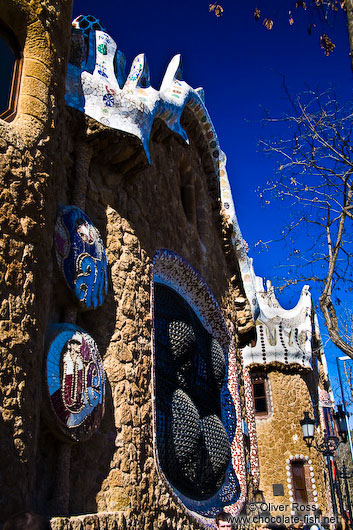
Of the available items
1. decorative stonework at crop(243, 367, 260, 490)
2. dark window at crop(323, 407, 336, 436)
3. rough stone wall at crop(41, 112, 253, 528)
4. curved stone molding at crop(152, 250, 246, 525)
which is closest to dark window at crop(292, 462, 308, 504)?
dark window at crop(323, 407, 336, 436)

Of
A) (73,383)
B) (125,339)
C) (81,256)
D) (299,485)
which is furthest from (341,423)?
(73,383)

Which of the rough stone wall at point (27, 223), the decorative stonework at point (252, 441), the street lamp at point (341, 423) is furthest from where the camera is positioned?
the street lamp at point (341, 423)

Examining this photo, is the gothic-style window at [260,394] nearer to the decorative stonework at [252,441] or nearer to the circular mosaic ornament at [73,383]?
the decorative stonework at [252,441]

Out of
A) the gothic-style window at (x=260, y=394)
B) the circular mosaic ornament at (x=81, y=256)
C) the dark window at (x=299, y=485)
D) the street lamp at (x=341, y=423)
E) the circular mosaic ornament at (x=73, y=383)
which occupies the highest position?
the gothic-style window at (x=260, y=394)

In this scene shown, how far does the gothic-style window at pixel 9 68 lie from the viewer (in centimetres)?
328

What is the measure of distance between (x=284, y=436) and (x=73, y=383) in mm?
10780

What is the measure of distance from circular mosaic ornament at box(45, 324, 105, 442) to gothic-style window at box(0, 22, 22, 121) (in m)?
1.44

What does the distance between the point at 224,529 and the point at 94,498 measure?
6.46 feet

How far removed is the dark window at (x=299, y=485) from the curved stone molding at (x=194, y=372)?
6.74 metres

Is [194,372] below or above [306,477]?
above

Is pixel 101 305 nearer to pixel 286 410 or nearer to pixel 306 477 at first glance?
pixel 286 410

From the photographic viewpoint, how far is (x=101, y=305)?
3.91 m

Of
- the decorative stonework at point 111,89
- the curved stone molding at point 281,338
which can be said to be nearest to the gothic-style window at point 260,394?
the curved stone molding at point 281,338

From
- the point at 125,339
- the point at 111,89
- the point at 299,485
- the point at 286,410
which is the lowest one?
the point at 299,485
